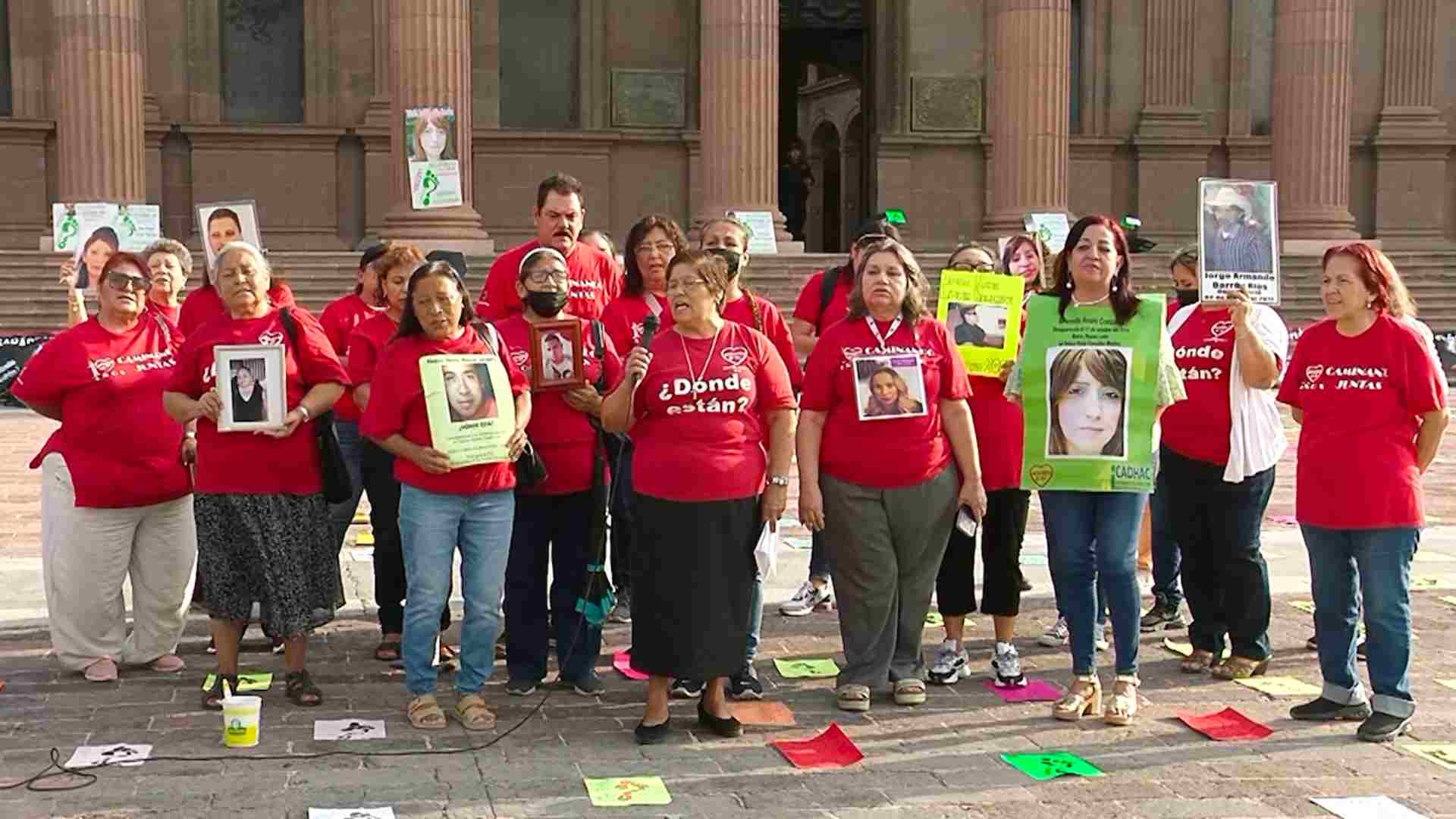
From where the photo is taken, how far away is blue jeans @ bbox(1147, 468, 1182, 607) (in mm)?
9148

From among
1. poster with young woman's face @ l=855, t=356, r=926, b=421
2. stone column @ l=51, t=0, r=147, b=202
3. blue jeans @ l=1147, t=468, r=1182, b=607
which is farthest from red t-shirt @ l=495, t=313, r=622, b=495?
stone column @ l=51, t=0, r=147, b=202

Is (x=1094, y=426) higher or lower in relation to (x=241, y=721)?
higher

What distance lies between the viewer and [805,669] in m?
8.72

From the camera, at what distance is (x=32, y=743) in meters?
7.30

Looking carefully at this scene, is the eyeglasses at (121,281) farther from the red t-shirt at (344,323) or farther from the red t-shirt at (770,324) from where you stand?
the red t-shirt at (770,324)

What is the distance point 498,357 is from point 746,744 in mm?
1861

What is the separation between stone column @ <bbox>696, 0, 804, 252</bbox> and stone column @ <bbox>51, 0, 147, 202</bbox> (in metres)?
7.28

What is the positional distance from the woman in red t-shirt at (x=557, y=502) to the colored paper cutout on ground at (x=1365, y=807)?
313 cm

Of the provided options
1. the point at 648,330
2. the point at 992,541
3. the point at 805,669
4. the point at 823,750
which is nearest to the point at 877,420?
the point at 648,330

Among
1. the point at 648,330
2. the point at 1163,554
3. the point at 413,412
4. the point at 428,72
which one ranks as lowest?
the point at 1163,554

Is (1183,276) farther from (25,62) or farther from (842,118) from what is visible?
(842,118)

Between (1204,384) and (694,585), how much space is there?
9.10ft

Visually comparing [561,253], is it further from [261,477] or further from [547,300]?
[261,477]

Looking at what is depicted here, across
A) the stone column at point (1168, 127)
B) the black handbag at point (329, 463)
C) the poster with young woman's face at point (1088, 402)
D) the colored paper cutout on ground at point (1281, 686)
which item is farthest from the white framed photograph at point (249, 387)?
the stone column at point (1168, 127)
